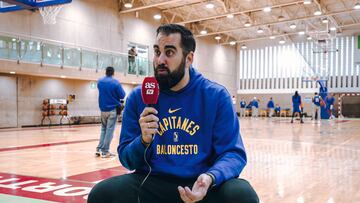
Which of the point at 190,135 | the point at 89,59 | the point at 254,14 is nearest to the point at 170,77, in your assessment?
the point at 190,135

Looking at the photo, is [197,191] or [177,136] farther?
[177,136]

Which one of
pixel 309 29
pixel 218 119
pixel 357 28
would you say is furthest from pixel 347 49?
pixel 218 119

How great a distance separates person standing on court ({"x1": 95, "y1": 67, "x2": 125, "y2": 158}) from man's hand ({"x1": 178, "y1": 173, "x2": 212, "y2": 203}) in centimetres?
512

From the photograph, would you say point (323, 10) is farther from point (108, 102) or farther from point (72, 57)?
point (108, 102)

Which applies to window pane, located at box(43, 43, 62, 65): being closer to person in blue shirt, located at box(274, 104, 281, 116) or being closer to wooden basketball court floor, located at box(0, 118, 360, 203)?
wooden basketball court floor, located at box(0, 118, 360, 203)

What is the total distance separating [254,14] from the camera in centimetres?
2659

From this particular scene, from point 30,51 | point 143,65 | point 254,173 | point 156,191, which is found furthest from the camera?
point 143,65

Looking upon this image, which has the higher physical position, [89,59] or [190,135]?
[89,59]

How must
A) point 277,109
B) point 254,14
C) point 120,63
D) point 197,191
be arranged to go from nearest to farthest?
point 197,191
point 120,63
point 254,14
point 277,109

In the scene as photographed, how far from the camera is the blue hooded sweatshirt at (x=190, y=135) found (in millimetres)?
2117

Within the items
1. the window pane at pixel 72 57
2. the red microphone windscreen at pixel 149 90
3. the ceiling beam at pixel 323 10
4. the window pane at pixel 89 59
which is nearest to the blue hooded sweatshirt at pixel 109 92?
the red microphone windscreen at pixel 149 90

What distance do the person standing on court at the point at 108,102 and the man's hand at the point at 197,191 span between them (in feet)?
16.8

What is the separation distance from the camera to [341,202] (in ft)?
11.7

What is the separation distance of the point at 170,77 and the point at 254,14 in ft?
84.9
